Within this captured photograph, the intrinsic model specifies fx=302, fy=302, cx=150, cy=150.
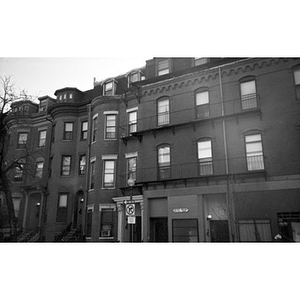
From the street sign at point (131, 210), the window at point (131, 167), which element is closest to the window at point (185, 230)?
the window at point (131, 167)

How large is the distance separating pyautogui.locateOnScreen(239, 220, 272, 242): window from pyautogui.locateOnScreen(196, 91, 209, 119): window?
4.84 meters

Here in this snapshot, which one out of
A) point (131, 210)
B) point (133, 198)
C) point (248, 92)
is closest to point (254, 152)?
point (248, 92)

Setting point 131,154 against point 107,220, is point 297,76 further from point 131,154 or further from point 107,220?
point 107,220

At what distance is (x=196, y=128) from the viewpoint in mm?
12992

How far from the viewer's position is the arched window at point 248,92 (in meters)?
12.1

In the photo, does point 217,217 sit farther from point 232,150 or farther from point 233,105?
point 233,105

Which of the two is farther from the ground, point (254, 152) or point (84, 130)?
point (84, 130)

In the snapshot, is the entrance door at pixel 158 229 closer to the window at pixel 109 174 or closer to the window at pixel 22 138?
the window at pixel 109 174

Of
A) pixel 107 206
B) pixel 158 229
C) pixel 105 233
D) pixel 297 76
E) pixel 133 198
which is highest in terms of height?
pixel 297 76

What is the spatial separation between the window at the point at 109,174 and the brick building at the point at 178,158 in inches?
2.6

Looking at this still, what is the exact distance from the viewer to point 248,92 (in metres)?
12.3

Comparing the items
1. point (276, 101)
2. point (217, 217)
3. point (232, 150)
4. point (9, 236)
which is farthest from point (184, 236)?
point (9, 236)

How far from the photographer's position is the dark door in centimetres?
1148

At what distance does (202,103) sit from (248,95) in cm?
201
